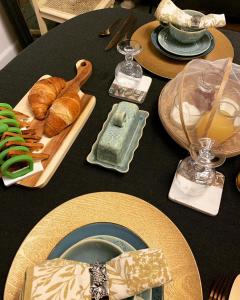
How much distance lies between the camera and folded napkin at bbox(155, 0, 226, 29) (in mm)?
833

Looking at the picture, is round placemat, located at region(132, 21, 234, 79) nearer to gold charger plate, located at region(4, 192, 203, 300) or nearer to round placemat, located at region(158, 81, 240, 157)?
round placemat, located at region(158, 81, 240, 157)

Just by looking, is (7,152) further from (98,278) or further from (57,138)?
(98,278)

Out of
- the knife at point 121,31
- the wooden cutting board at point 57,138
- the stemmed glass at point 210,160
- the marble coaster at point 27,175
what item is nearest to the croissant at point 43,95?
the wooden cutting board at point 57,138

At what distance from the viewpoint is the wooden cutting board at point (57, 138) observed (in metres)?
0.64

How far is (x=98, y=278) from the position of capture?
1.40ft

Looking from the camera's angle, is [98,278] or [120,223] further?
[120,223]

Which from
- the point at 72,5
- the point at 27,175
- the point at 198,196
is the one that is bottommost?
the point at 198,196

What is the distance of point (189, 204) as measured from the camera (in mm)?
602

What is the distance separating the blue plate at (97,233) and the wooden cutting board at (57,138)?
0.16 metres

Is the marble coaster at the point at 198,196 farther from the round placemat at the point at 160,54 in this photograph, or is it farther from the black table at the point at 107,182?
the round placemat at the point at 160,54

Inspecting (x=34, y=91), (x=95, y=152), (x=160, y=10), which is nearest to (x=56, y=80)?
(x=34, y=91)

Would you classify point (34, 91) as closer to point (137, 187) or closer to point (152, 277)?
point (137, 187)

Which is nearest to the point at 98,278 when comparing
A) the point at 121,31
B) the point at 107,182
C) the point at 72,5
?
the point at 107,182

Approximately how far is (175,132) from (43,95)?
0.36m
